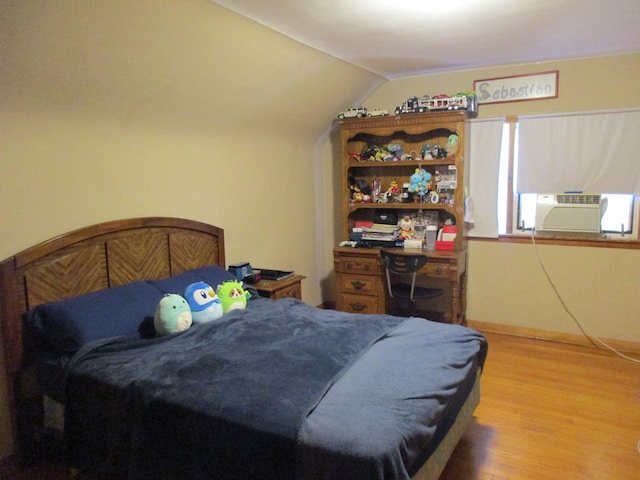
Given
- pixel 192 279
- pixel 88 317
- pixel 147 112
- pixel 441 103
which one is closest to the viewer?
pixel 88 317

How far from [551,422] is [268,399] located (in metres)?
1.87

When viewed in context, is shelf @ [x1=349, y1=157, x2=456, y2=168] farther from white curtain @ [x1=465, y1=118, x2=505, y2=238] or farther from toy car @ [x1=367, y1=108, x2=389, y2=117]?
toy car @ [x1=367, y1=108, x2=389, y2=117]

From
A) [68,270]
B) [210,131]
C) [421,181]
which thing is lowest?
[68,270]

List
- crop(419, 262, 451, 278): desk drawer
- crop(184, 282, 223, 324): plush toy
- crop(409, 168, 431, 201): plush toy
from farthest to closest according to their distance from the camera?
crop(409, 168, 431, 201): plush toy < crop(419, 262, 451, 278): desk drawer < crop(184, 282, 223, 324): plush toy

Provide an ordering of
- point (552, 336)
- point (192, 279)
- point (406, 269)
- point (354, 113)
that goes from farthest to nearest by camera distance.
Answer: point (354, 113) → point (552, 336) → point (406, 269) → point (192, 279)

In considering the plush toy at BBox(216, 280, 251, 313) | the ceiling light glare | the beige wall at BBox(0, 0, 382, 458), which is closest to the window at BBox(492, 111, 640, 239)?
the beige wall at BBox(0, 0, 382, 458)

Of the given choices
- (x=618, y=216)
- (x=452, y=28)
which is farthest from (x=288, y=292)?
→ (x=618, y=216)

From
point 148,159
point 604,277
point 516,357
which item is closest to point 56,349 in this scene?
point 148,159

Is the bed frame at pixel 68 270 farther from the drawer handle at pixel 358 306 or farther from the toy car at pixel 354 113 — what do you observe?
the toy car at pixel 354 113

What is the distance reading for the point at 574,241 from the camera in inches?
153

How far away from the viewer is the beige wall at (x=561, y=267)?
3676mm

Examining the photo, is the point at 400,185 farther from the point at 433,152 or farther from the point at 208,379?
the point at 208,379

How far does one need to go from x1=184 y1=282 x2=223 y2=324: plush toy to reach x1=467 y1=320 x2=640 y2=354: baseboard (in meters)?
2.60

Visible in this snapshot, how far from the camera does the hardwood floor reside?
233 centimetres
